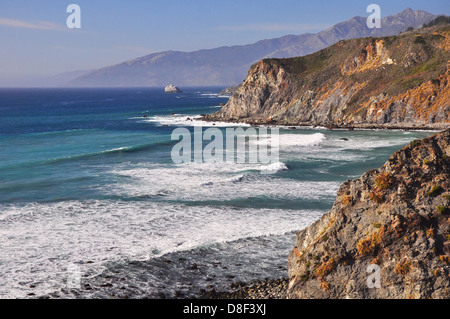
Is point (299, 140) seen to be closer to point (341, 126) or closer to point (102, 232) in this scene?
point (341, 126)

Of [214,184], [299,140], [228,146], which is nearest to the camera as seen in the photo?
[214,184]

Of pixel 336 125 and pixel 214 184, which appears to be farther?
pixel 336 125

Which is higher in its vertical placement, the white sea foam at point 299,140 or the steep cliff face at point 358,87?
the steep cliff face at point 358,87

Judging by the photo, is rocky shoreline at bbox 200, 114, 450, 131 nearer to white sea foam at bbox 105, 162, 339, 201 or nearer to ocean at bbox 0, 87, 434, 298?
ocean at bbox 0, 87, 434, 298

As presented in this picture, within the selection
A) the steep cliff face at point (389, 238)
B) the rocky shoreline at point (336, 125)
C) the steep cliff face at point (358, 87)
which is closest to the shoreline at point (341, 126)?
the rocky shoreline at point (336, 125)

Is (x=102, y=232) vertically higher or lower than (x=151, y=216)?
lower

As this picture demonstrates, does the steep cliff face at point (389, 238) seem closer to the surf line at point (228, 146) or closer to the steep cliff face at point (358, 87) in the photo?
the surf line at point (228, 146)

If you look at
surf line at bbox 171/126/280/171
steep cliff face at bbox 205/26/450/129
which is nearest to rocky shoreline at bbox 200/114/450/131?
steep cliff face at bbox 205/26/450/129

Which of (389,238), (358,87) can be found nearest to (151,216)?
(389,238)
